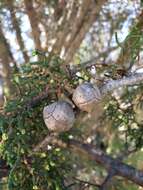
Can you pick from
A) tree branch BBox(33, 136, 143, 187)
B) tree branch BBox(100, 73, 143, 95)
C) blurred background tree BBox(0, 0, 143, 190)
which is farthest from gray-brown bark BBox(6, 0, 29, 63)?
tree branch BBox(100, 73, 143, 95)

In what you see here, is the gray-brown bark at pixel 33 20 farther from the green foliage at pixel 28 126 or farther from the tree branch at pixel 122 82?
the tree branch at pixel 122 82

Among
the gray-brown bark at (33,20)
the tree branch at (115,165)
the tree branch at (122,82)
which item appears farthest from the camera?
the gray-brown bark at (33,20)

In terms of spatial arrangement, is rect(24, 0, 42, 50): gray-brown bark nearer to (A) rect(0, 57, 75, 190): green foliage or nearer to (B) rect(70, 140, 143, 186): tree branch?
(B) rect(70, 140, 143, 186): tree branch

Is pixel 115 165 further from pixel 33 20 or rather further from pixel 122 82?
pixel 33 20

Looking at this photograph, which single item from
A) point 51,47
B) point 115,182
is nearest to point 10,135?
point 115,182

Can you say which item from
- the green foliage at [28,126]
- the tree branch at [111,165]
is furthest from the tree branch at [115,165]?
the green foliage at [28,126]

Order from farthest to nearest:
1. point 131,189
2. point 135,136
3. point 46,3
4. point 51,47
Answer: point 51,47
point 46,3
point 131,189
point 135,136

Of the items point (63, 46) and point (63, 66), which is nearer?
point (63, 66)

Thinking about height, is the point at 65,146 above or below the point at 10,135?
below

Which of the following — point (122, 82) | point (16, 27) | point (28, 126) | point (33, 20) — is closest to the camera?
point (122, 82)

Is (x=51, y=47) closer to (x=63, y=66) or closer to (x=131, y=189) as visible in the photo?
(x=131, y=189)

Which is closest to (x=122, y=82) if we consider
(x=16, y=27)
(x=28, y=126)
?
(x=28, y=126)
